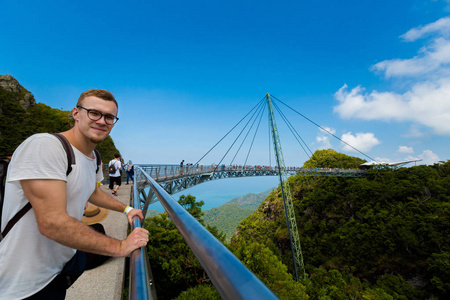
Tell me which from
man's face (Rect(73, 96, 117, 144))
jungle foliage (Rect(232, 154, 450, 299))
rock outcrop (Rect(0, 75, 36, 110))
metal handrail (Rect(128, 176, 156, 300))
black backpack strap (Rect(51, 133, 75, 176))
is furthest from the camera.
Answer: rock outcrop (Rect(0, 75, 36, 110))

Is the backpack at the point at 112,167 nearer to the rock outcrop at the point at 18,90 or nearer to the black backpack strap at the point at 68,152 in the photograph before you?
the black backpack strap at the point at 68,152

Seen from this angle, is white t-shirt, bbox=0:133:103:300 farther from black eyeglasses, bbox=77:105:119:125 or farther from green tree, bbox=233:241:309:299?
green tree, bbox=233:241:309:299

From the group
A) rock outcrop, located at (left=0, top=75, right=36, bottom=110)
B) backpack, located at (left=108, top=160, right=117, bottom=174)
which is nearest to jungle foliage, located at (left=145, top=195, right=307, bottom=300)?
backpack, located at (left=108, top=160, right=117, bottom=174)

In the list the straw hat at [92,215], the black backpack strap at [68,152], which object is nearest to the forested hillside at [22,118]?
the straw hat at [92,215]

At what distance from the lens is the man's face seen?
1.16m

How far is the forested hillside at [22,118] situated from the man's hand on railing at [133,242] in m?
34.2

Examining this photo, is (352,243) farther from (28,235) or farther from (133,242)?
(28,235)

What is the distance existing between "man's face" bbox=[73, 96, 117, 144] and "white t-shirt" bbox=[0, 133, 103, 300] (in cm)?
22

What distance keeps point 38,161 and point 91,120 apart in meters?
0.40

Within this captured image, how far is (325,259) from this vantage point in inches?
1168

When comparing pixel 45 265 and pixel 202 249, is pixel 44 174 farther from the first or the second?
pixel 202 249

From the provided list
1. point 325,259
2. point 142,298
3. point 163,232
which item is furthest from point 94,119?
point 325,259

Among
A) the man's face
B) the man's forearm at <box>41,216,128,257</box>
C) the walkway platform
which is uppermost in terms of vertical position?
the man's face

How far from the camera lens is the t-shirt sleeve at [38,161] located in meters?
0.80
